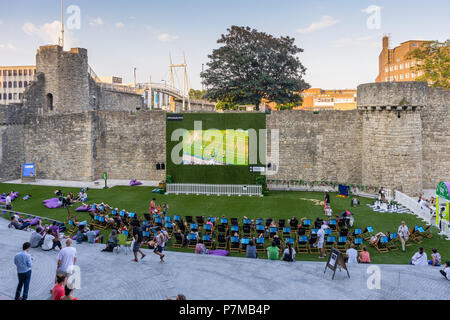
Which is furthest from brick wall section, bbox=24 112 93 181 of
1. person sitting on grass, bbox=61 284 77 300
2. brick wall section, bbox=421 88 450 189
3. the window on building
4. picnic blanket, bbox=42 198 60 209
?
brick wall section, bbox=421 88 450 189

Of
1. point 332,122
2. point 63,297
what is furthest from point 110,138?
point 63,297

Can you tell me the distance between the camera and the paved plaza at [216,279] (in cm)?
1123

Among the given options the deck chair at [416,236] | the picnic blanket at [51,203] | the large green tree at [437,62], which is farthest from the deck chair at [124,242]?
the large green tree at [437,62]

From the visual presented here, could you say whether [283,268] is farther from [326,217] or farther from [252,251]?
[326,217]

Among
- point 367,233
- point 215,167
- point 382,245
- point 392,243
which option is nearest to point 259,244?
point 382,245

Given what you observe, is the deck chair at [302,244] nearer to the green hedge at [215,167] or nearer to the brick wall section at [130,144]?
the green hedge at [215,167]

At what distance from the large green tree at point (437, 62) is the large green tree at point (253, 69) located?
516 inches

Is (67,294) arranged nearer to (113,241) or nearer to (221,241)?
(113,241)

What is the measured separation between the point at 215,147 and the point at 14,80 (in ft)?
283

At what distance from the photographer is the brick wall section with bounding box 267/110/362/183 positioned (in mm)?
32625

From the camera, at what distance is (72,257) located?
11398mm

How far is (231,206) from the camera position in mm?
25469

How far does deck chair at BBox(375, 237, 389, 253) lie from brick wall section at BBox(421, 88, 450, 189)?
1783 cm
